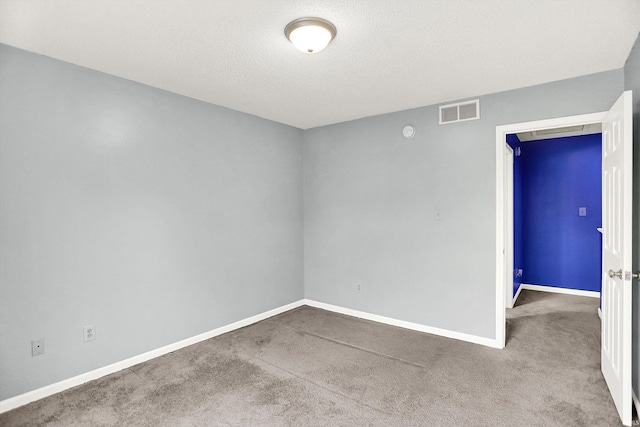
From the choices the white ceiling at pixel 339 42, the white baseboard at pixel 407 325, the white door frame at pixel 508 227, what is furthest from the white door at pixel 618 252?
the white door frame at pixel 508 227

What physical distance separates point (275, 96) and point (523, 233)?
179 inches

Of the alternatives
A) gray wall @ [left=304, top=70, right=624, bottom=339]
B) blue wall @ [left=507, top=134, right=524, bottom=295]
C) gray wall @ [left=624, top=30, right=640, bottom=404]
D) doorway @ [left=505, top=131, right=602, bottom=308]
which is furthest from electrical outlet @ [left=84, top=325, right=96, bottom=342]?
blue wall @ [left=507, top=134, right=524, bottom=295]

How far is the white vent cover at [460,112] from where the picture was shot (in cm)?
332

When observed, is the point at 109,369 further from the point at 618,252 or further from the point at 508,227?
the point at 508,227

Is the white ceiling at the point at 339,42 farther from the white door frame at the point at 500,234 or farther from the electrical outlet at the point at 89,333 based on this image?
the electrical outlet at the point at 89,333

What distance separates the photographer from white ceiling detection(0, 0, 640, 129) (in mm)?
1878

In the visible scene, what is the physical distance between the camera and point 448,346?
3279 millimetres

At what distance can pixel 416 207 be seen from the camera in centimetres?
374

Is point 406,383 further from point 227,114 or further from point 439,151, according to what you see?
point 227,114

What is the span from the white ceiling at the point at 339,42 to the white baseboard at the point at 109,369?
237 cm

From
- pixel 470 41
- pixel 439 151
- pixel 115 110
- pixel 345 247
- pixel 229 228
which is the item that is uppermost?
pixel 470 41

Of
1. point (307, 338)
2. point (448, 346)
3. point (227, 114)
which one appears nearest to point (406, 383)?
point (448, 346)

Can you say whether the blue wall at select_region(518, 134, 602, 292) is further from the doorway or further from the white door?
the white door

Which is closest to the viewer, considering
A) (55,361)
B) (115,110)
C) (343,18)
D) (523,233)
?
(343,18)
